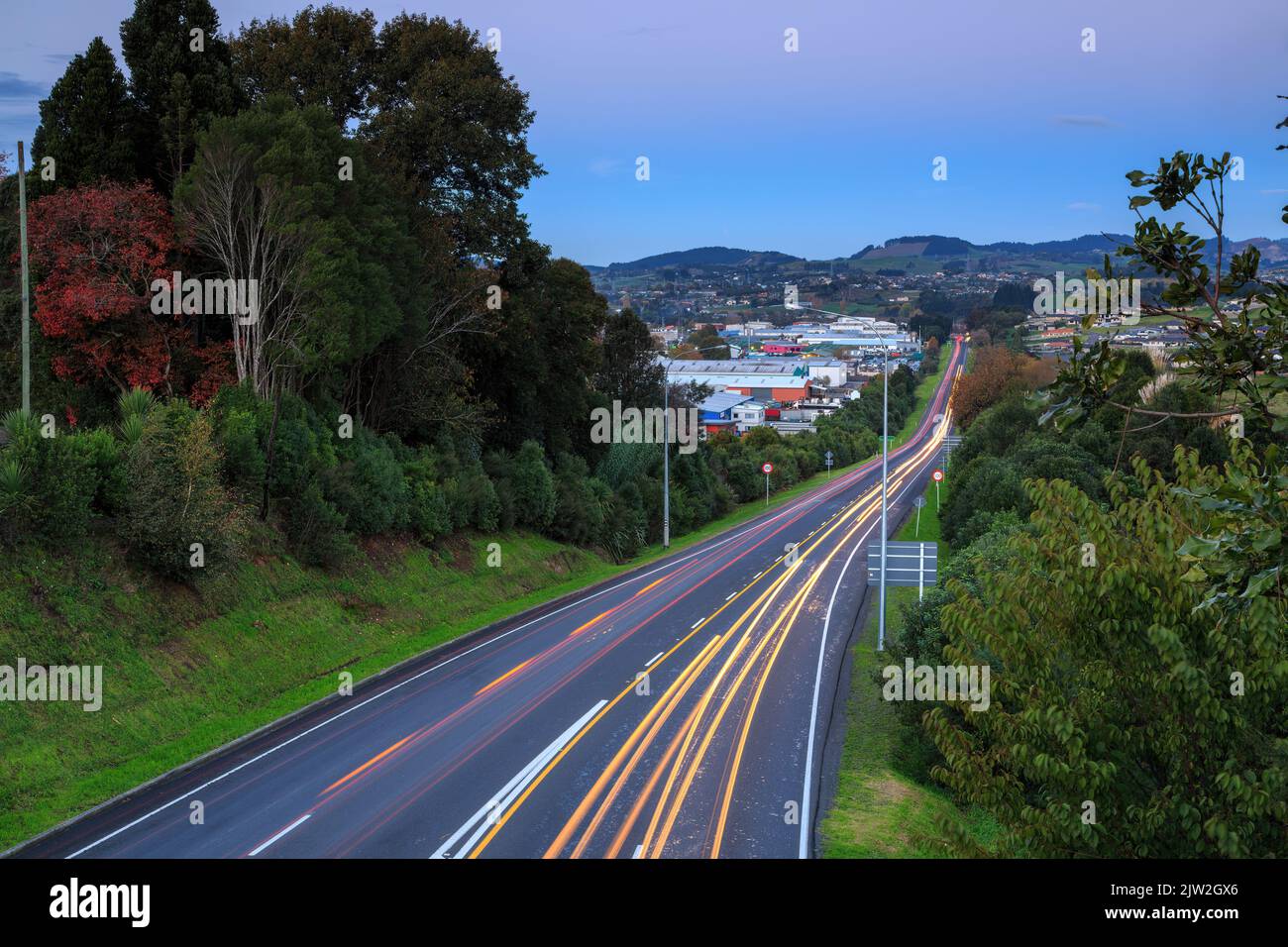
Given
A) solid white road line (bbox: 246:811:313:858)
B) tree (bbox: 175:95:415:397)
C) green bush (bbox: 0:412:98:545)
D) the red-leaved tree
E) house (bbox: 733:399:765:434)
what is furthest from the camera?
house (bbox: 733:399:765:434)

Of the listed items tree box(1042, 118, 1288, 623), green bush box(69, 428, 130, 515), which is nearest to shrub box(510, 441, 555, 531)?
green bush box(69, 428, 130, 515)

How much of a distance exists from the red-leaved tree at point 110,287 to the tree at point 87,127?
1.13 m

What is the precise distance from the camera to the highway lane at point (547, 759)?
15.9 m

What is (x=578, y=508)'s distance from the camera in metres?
47.1

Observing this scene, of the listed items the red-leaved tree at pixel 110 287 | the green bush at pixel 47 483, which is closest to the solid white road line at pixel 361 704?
the green bush at pixel 47 483

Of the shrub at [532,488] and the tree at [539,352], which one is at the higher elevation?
the tree at [539,352]

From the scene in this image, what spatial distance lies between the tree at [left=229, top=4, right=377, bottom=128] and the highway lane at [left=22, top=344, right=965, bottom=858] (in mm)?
24573

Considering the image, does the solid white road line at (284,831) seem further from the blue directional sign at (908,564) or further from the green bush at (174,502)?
the blue directional sign at (908,564)

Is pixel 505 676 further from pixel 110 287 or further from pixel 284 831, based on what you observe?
pixel 110 287

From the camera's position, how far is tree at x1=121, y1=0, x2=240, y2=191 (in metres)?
34.5

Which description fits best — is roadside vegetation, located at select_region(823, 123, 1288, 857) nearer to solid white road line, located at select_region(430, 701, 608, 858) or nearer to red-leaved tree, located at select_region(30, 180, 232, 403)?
solid white road line, located at select_region(430, 701, 608, 858)

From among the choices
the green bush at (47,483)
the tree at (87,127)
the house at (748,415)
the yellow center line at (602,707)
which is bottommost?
the yellow center line at (602,707)
